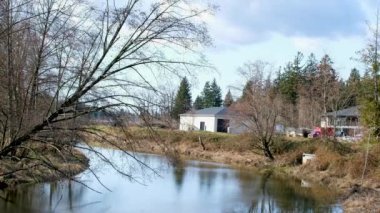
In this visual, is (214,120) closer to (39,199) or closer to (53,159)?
(39,199)

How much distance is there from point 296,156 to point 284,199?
50.9 ft

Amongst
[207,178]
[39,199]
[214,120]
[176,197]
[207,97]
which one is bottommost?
[39,199]

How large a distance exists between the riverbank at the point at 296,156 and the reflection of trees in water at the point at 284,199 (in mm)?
1333

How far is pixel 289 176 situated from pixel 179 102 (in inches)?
1043

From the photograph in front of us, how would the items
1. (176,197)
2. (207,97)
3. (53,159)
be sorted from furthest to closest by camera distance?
(207,97) → (176,197) → (53,159)

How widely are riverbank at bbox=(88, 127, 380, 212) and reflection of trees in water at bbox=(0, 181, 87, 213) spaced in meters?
4.32

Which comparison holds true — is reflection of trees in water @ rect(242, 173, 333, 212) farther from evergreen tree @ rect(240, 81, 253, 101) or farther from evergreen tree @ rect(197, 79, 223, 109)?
evergreen tree @ rect(197, 79, 223, 109)

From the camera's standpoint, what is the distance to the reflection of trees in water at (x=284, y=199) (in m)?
21.3

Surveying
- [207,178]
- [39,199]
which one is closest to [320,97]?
[207,178]

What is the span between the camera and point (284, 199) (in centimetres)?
2388

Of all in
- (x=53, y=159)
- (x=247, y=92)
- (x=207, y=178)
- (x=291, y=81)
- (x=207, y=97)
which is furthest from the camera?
(x=207, y=97)

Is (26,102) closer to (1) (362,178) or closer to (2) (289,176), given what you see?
(1) (362,178)

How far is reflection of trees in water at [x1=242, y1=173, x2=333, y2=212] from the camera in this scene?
21.3 meters

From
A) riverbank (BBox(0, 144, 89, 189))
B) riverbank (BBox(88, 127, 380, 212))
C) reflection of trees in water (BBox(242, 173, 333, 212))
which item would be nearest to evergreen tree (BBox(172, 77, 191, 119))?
riverbank (BBox(88, 127, 380, 212))
